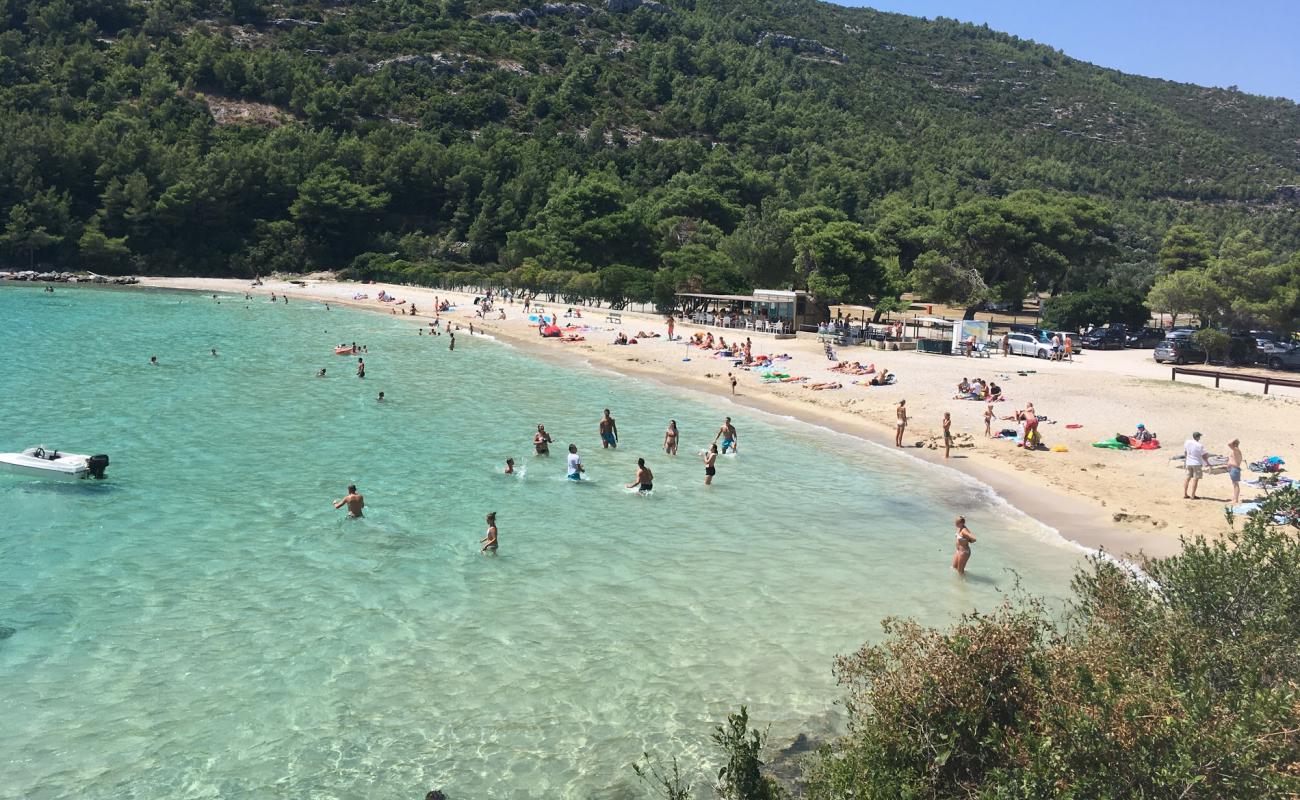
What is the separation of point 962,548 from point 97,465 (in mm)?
18967

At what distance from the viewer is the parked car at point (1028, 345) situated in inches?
1651

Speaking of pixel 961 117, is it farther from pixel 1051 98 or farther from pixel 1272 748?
pixel 1272 748

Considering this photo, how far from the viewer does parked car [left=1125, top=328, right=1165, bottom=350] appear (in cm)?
4878

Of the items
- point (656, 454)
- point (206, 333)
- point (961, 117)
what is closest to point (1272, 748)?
point (656, 454)

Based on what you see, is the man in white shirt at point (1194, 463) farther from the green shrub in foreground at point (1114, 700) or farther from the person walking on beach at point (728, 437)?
the green shrub in foreground at point (1114, 700)

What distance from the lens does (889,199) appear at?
91.9m

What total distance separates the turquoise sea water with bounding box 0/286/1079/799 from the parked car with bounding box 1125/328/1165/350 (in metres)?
29.2

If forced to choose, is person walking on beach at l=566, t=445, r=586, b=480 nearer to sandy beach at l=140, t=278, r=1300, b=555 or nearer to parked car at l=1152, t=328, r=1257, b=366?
sandy beach at l=140, t=278, r=1300, b=555

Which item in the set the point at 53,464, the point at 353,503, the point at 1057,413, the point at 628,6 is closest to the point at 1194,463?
the point at 1057,413

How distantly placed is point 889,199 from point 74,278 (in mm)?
76889

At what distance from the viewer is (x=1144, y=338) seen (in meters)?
49.8

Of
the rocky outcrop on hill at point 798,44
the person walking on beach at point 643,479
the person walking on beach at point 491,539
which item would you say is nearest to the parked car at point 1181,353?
the person walking on beach at point 643,479

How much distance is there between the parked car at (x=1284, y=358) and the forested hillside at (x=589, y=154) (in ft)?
52.2

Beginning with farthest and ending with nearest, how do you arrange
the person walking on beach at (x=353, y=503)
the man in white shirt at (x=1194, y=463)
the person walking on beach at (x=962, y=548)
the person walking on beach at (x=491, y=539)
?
the man in white shirt at (x=1194, y=463) < the person walking on beach at (x=353, y=503) < the person walking on beach at (x=491, y=539) < the person walking on beach at (x=962, y=548)
